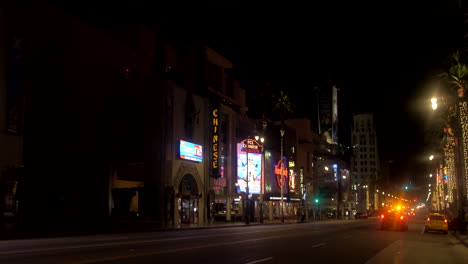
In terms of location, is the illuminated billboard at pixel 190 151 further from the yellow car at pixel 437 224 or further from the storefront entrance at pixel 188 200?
the yellow car at pixel 437 224

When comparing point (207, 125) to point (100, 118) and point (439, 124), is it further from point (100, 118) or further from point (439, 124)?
point (439, 124)

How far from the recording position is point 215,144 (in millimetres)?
57062

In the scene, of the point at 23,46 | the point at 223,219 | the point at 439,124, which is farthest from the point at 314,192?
the point at 23,46

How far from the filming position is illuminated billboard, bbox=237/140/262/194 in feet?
212

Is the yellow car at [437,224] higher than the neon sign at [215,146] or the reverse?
the reverse

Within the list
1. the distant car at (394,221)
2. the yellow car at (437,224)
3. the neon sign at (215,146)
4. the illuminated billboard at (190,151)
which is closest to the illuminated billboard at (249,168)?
the neon sign at (215,146)

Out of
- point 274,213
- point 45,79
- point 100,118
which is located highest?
point 45,79

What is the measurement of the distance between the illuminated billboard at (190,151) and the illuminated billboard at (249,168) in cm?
1059

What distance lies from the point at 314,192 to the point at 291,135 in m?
18.1

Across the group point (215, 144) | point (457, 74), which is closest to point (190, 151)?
point (215, 144)

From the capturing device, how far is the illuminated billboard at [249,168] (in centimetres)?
6469

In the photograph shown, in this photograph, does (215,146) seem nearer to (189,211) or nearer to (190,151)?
(190,151)

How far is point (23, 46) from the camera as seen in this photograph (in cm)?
3834

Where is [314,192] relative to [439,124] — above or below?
below
